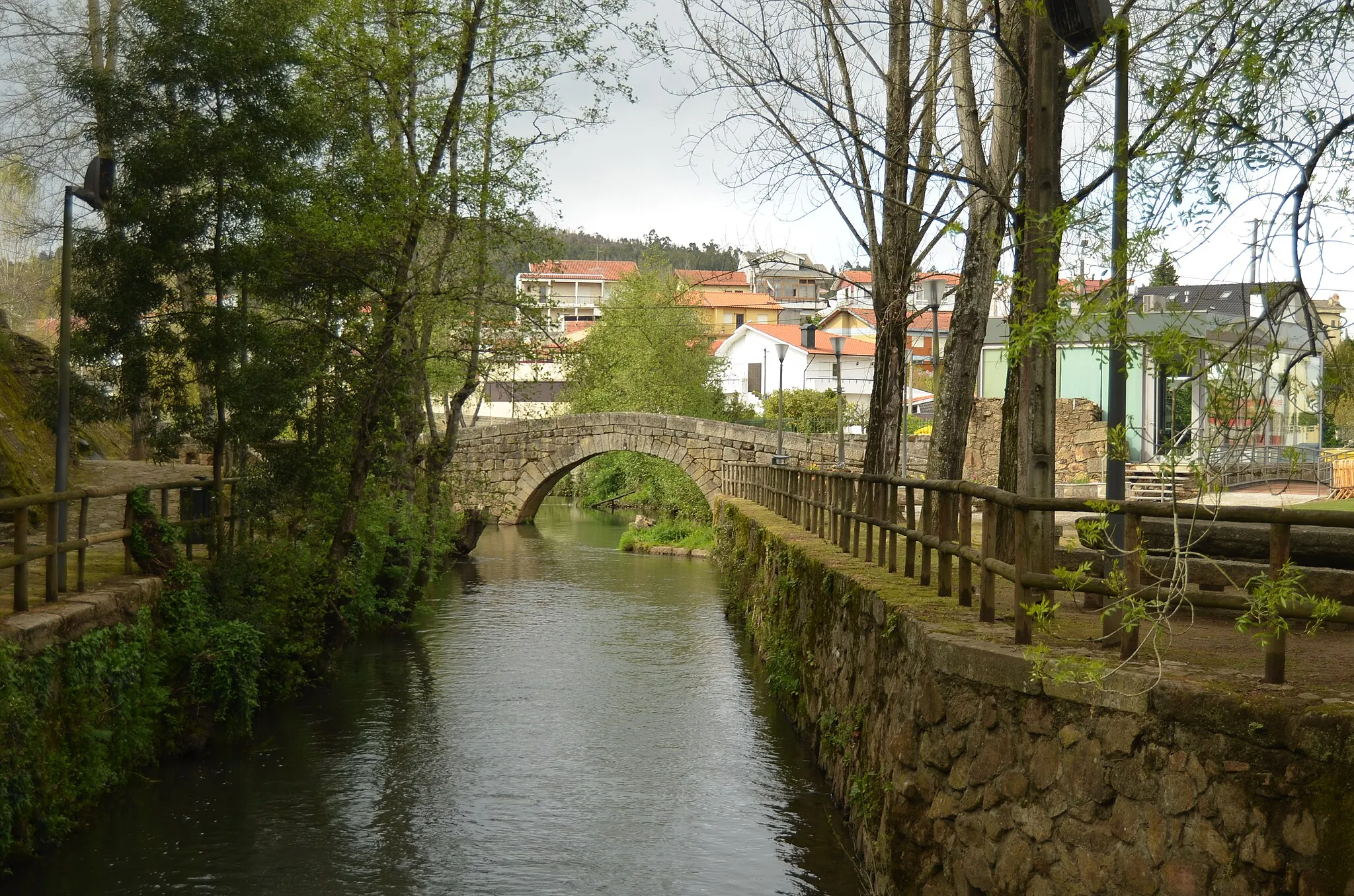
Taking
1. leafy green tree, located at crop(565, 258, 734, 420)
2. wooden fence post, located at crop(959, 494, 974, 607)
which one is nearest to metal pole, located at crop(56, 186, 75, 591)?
wooden fence post, located at crop(959, 494, 974, 607)

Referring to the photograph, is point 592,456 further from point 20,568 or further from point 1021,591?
point 1021,591

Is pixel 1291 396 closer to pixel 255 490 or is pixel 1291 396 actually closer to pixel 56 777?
pixel 56 777

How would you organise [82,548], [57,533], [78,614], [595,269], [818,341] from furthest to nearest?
[595,269] < [818,341] < [57,533] < [82,548] < [78,614]

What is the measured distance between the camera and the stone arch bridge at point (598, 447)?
29.0 m

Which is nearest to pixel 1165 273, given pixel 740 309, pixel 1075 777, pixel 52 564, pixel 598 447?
pixel 1075 777

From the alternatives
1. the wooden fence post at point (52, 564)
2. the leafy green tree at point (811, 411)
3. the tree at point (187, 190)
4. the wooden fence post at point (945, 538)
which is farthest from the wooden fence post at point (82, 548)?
the leafy green tree at point (811, 411)

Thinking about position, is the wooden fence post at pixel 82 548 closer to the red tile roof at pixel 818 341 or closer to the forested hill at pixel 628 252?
the red tile roof at pixel 818 341

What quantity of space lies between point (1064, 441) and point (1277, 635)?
23691 millimetres

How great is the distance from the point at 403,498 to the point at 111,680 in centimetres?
762

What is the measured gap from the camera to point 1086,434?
26.8 metres

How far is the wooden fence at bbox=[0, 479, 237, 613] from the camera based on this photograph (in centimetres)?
723

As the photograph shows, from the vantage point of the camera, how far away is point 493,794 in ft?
28.9

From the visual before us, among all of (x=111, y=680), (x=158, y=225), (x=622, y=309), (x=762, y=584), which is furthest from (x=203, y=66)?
(x=622, y=309)

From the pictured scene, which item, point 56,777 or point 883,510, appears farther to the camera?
point 883,510
